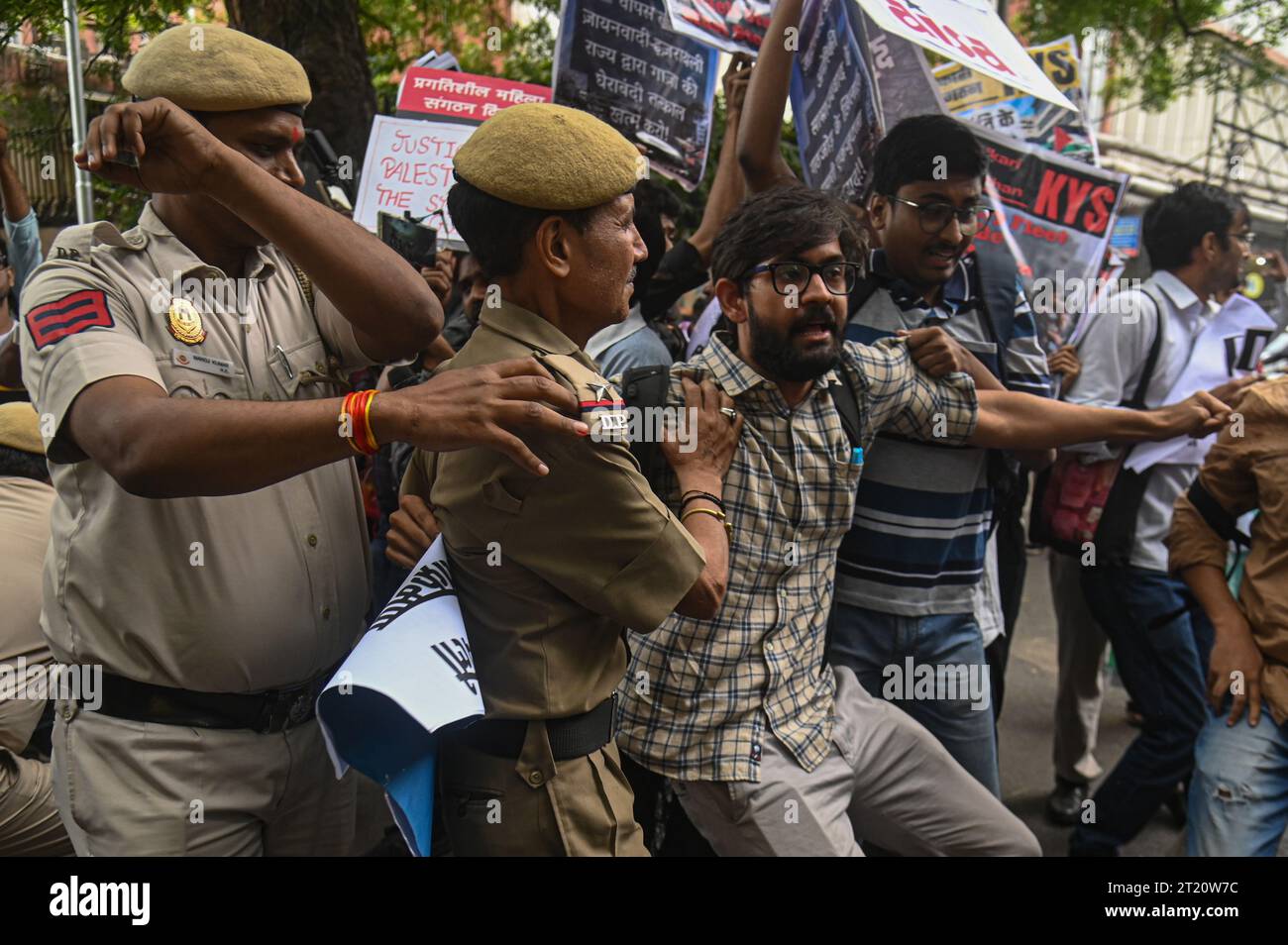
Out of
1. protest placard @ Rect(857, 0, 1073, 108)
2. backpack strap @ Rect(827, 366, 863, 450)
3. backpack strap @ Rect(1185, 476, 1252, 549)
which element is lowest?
backpack strap @ Rect(1185, 476, 1252, 549)

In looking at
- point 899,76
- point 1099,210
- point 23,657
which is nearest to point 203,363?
point 23,657

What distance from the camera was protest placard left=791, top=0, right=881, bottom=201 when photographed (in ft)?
11.0

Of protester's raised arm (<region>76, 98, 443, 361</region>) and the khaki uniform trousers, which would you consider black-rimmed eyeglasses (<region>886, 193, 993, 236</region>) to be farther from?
the khaki uniform trousers

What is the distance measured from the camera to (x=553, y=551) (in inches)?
72.2

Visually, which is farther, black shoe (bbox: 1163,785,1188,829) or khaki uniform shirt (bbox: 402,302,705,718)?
black shoe (bbox: 1163,785,1188,829)

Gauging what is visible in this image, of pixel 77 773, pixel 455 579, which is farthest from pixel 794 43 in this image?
pixel 77 773

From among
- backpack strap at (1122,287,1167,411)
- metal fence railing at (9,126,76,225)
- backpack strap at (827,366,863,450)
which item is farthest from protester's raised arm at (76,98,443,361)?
metal fence railing at (9,126,76,225)

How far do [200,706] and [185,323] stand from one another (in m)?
0.65

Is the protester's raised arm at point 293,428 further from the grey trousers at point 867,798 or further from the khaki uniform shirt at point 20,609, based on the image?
the khaki uniform shirt at point 20,609

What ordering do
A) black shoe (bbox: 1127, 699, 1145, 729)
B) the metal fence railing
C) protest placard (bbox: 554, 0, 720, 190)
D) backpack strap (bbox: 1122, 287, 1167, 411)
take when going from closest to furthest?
protest placard (bbox: 554, 0, 720, 190)
backpack strap (bbox: 1122, 287, 1167, 411)
the metal fence railing
black shoe (bbox: 1127, 699, 1145, 729)

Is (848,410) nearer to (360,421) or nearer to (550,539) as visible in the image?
(550,539)

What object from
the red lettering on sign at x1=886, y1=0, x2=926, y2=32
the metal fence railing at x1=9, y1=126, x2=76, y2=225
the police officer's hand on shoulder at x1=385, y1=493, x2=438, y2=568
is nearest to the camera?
the police officer's hand on shoulder at x1=385, y1=493, x2=438, y2=568

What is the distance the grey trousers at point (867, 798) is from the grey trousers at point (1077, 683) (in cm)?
214
